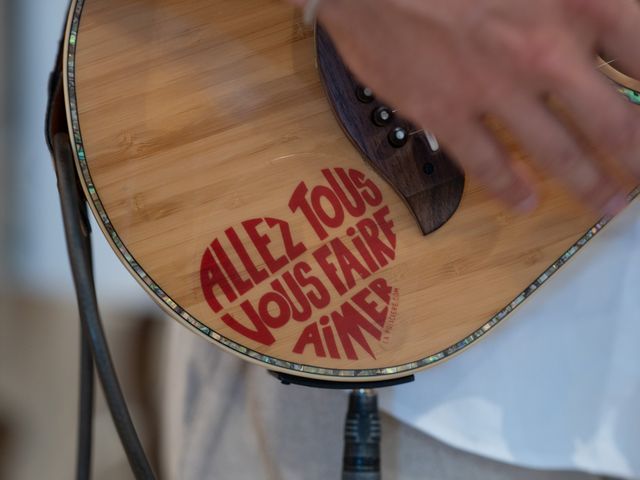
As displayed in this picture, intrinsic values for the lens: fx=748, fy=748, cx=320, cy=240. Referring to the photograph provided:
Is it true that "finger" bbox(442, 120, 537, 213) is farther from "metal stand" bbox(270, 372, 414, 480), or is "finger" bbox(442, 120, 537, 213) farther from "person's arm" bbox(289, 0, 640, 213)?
"metal stand" bbox(270, 372, 414, 480)

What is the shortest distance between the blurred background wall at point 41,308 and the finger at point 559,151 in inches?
39.2

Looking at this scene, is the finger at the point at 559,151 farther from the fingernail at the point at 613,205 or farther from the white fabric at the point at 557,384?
the white fabric at the point at 557,384

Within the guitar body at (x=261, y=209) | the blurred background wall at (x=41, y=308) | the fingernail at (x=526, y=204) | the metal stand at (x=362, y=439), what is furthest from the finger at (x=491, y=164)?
the blurred background wall at (x=41, y=308)

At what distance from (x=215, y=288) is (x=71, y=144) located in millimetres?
156

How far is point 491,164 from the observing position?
0.47 meters

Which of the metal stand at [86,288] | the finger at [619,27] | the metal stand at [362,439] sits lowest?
the metal stand at [362,439]

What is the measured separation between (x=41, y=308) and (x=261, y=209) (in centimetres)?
96

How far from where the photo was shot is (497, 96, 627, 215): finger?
1.51 ft

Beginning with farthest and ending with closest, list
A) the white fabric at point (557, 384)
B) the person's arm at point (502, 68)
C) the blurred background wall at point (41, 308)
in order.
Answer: the blurred background wall at point (41, 308), the white fabric at point (557, 384), the person's arm at point (502, 68)

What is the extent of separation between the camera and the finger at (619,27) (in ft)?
1.49

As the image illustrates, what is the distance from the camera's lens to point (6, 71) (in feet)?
4.42

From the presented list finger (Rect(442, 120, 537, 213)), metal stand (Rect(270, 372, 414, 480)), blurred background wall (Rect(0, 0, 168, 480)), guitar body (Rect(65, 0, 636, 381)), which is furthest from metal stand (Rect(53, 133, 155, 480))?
blurred background wall (Rect(0, 0, 168, 480))

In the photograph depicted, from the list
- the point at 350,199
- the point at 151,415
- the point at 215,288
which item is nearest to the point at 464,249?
the point at 350,199

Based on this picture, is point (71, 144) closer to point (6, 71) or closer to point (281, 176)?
point (281, 176)
